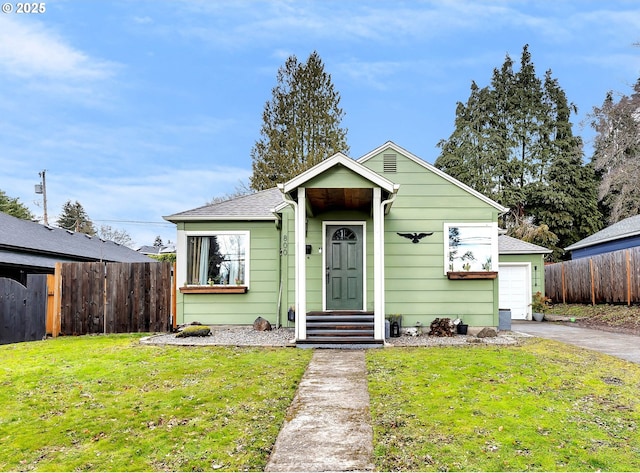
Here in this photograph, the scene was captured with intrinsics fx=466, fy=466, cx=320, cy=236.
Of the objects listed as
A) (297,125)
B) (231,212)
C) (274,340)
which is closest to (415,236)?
(274,340)

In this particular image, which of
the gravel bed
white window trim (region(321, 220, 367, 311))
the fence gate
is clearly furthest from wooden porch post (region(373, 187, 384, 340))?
the fence gate

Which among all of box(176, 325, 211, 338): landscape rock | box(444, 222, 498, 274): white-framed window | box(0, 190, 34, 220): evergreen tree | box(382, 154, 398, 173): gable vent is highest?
box(0, 190, 34, 220): evergreen tree

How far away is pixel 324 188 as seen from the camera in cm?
857

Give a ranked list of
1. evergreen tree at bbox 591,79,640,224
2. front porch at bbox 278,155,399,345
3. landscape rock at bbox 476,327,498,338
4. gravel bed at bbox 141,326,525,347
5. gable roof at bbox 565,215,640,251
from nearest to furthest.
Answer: front porch at bbox 278,155,399,345
gravel bed at bbox 141,326,525,347
landscape rock at bbox 476,327,498,338
gable roof at bbox 565,215,640,251
evergreen tree at bbox 591,79,640,224

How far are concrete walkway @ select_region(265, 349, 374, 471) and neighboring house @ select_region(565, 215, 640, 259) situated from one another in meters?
15.8

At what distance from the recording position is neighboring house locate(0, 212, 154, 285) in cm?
1453

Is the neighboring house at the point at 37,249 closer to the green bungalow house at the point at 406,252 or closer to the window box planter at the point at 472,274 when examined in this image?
the green bungalow house at the point at 406,252

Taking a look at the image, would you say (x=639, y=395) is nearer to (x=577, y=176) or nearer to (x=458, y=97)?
(x=577, y=176)

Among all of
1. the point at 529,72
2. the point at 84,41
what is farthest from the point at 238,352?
the point at 529,72

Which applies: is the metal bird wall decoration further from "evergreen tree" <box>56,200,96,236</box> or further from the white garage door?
"evergreen tree" <box>56,200,96,236</box>

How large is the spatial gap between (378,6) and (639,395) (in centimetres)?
891

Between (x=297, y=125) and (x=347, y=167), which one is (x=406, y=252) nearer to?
(x=347, y=167)

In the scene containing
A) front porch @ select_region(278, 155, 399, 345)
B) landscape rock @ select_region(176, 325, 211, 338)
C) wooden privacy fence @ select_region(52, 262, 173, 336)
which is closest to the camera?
front porch @ select_region(278, 155, 399, 345)

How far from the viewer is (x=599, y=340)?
1001 centimetres
